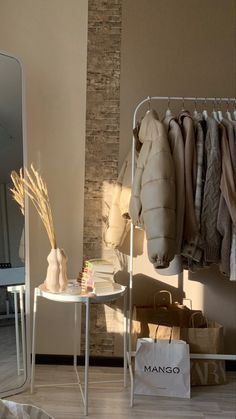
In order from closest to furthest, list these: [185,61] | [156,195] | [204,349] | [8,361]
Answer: [156,195]
[8,361]
[204,349]
[185,61]

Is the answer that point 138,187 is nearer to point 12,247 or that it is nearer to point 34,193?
point 34,193

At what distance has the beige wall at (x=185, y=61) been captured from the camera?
2959 millimetres

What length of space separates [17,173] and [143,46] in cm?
111

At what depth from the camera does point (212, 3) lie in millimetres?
2955

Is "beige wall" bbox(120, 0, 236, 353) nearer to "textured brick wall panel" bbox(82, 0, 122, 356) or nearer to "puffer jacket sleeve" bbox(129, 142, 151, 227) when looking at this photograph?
"textured brick wall panel" bbox(82, 0, 122, 356)

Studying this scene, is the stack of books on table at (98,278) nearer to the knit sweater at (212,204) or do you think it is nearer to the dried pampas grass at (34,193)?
the dried pampas grass at (34,193)

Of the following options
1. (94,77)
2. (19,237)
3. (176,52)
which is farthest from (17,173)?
(176,52)

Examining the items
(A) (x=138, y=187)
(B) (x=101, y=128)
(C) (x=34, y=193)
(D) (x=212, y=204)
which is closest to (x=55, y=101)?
Answer: (B) (x=101, y=128)

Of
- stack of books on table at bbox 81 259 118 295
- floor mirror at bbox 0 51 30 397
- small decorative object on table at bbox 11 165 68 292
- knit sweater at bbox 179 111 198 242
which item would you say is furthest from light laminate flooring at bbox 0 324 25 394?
knit sweater at bbox 179 111 198 242

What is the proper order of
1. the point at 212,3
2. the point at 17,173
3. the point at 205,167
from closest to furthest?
the point at 205,167 → the point at 17,173 → the point at 212,3

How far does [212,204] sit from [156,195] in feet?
1.02

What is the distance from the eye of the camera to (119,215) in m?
2.77

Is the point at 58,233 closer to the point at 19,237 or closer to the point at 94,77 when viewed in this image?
the point at 19,237

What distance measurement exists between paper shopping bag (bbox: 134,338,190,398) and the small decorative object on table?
1.84 feet
